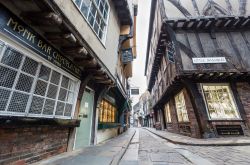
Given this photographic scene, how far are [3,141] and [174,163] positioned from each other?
Answer: 3607mm

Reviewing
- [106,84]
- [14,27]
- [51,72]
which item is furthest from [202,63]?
[14,27]

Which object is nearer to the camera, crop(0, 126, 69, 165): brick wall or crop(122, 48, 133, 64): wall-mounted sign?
crop(0, 126, 69, 165): brick wall

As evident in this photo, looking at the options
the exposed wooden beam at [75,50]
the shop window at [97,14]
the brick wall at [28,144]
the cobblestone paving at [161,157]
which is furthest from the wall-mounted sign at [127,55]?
the brick wall at [28,144]

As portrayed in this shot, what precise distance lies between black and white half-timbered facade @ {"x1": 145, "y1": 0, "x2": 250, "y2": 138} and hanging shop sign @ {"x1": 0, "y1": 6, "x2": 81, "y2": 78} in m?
6.49

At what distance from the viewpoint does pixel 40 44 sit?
2.89 metres

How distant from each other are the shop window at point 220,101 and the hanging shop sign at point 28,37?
26.1 feet

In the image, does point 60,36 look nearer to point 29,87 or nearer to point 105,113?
point 29,87

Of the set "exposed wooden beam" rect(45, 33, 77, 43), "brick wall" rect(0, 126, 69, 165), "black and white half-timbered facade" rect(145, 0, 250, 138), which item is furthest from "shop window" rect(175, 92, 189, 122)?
"exposed wooden beam" rect(45, 33, 77, 43)

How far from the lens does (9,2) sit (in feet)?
7.19

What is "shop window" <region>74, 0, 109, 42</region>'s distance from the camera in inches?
166

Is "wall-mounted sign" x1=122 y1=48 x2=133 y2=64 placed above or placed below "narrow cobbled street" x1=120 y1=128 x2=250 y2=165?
above

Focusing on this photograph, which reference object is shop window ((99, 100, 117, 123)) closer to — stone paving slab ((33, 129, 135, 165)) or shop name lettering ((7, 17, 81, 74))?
stone paving slab ((33, 129, 135, 165))

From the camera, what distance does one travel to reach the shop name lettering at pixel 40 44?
2.34 metres

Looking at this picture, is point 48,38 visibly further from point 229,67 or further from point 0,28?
point 229,67
